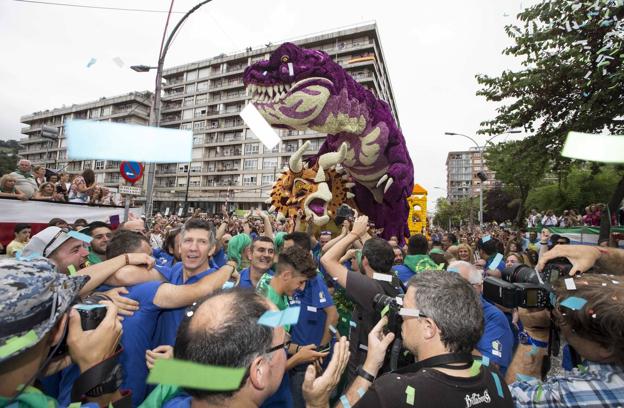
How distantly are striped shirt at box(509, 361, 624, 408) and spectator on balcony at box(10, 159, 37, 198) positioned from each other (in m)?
6.29

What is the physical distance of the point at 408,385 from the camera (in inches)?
45.8

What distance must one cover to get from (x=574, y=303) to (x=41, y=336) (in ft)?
5.76

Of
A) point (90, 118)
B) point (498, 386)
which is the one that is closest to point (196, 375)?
point (498, 386)

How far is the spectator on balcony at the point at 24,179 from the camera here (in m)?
5.14

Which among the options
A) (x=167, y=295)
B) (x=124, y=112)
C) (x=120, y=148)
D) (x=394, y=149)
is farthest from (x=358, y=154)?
(x=124, y=112)

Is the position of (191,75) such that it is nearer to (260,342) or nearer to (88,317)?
(88,317)

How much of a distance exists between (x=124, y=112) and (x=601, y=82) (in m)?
54.0

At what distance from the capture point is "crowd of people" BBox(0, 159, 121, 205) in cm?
514

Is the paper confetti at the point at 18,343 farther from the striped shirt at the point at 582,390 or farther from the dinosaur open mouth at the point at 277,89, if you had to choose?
the dinosaur open mouth at the point at 277,89

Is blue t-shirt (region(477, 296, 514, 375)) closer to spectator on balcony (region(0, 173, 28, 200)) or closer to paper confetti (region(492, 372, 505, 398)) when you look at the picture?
paper confetti (region(492, 372, 505, 398))

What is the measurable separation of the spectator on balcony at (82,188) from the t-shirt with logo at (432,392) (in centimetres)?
711

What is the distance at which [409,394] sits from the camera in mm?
1140

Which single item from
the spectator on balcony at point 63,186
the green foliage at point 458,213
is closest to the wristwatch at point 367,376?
the spectator on balcony at point 63,186

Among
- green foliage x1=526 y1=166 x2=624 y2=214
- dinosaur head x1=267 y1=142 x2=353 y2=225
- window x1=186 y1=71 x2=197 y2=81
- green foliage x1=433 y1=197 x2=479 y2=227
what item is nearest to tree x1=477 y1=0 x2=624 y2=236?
dinosaur head x1=267 y1=142 x2=353 y2=225
